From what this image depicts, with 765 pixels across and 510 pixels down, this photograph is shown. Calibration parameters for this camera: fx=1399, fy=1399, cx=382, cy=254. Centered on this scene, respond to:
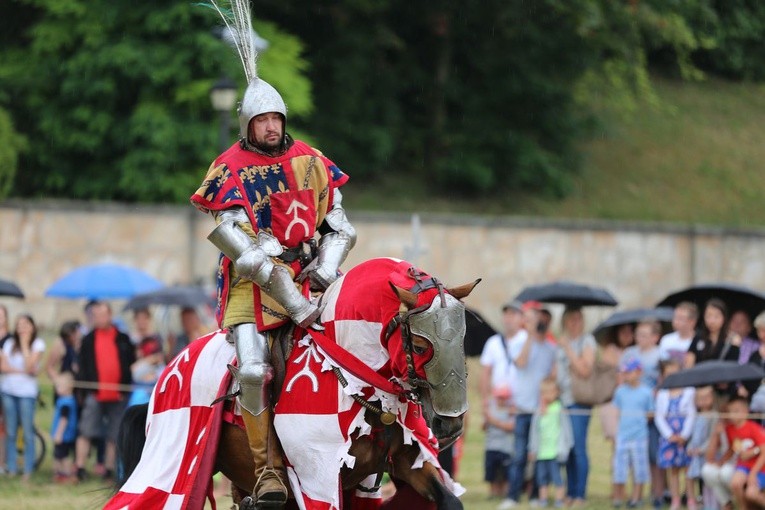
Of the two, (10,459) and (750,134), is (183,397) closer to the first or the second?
(10,459)

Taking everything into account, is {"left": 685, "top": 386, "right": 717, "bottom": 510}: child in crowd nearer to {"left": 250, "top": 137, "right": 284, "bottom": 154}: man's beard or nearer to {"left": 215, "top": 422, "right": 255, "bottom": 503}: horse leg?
{"left": 215, "top": 422, "right": 255, "bottom": 503}: horse leg

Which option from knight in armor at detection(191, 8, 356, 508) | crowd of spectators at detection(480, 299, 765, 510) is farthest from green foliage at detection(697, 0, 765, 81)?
knight in armor at detection(191, 8, 356, 508)

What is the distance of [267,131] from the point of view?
23.5 ft

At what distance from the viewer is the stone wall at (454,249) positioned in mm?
20281

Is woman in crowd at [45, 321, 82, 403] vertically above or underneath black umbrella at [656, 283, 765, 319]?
underneath

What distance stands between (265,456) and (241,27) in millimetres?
2231

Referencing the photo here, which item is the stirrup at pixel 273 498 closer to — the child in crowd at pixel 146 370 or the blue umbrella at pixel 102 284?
the child in crowd at pixel 146 370

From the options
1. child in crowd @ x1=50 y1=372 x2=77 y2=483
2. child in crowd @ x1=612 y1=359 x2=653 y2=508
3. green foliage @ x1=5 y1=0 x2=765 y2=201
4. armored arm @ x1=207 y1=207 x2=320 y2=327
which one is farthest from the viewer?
green foliage @ x1=5 y1=0 x2=765 y2=201

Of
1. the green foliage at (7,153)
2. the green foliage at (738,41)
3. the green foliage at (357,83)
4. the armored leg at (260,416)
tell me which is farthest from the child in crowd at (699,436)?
the green foliage at (738,41)

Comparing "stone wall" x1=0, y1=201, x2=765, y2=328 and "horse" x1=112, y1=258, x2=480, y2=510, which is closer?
"horse" x1=112, y1=258, x2=480, y2=510

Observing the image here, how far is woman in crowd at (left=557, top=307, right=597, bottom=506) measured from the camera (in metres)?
12.2

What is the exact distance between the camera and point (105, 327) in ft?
45.5

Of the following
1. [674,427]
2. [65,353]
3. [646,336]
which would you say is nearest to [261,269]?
[674,427]

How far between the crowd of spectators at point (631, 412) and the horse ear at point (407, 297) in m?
4.82
